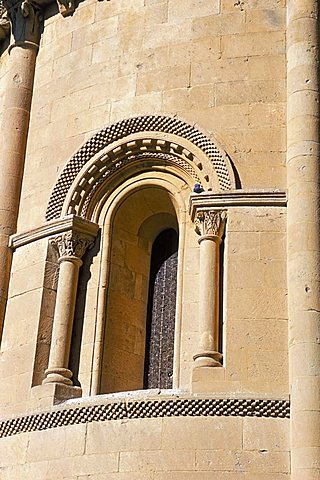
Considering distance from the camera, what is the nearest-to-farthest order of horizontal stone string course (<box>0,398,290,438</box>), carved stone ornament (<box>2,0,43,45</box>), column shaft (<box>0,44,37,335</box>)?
horizontal stone string course (<box>0,398,290,438</box>), column shaft (<box>0,44,37,335</box>), carved stone ornament (<box>2,0,43,45</box>)

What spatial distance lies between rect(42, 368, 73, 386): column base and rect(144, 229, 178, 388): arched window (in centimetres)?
116

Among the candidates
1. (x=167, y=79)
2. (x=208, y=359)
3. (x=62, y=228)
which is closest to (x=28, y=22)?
(x=167, y=79)

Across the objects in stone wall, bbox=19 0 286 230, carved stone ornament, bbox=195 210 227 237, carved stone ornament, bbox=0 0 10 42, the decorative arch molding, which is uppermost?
carved stone ornament, bbox=0 0 10 42

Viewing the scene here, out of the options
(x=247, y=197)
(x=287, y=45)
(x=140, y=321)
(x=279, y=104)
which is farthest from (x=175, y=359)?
(x=287, y=45)

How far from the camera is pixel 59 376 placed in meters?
12.2

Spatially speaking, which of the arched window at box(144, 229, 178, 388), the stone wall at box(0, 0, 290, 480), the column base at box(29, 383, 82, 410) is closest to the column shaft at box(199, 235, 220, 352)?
the stone wall at box(0, 0, 290, 480)

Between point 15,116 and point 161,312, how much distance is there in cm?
383

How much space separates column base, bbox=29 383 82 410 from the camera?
39.2 ft

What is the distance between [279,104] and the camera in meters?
12.7

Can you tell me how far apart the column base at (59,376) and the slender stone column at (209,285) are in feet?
5.77

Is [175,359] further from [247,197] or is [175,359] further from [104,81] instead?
[104,81]

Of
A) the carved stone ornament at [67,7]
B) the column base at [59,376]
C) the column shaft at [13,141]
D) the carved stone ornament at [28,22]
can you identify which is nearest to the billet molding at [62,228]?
the column shaft at [13,141]

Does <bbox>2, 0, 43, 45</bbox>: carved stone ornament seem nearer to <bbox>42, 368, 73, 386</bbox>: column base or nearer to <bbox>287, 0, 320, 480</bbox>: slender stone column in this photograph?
<bbox>287, 0, 320, 480</bbox>: slender stone column

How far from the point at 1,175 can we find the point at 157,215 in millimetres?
2392
